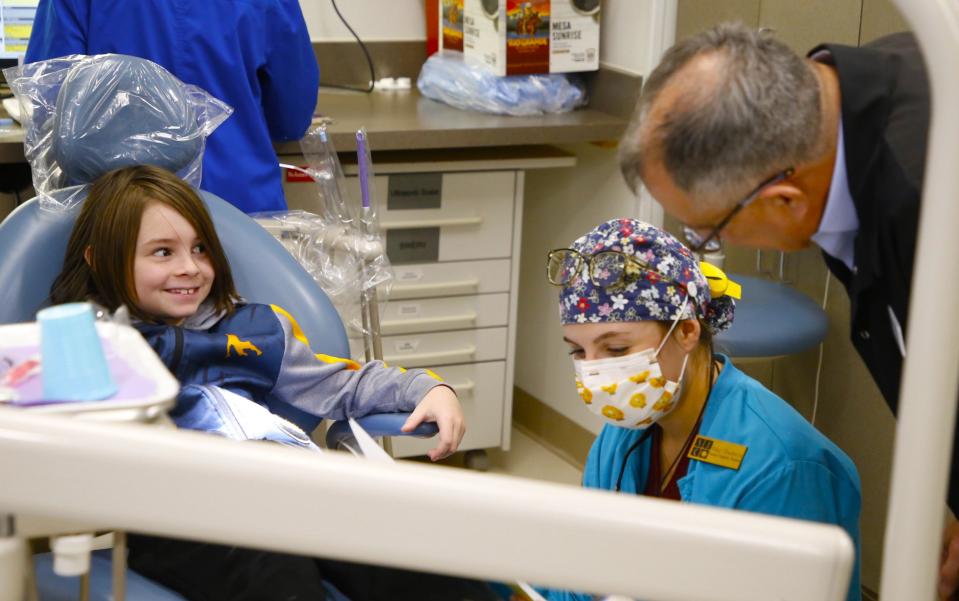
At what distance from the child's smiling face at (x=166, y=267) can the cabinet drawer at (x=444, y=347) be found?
1.26 metres

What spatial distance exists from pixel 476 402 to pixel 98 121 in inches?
61.7

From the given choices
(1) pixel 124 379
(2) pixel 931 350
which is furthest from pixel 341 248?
(2) pixel 931 350

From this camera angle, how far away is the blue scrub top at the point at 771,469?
1586mm

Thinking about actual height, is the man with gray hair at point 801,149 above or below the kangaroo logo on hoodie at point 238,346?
above

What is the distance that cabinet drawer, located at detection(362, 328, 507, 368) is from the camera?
3.16 meters

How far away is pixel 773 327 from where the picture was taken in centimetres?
244

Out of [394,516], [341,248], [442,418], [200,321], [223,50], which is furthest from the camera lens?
[223,50]

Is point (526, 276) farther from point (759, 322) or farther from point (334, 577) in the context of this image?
→ point (334, 577)

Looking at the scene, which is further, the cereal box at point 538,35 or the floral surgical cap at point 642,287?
the cereal box at point 538,35

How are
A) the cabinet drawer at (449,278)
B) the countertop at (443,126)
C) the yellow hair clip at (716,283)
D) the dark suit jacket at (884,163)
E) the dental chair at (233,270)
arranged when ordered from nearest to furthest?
the dark suit jacket at (884,163) → the yellow hair clip at (716,283) → the dental chair at (233,270) → the countertop at (443,126) → the cabinet drawer at (449,278)

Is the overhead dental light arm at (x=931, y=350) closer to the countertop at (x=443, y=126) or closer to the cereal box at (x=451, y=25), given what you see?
the countertop at (x=443, y=126)

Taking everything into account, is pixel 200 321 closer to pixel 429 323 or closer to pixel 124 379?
pixel 124 379

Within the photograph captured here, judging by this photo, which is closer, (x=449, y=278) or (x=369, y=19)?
(x=449, y=278)

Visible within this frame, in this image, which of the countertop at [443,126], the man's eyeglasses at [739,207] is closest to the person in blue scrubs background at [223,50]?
the countertop at [443,126]
